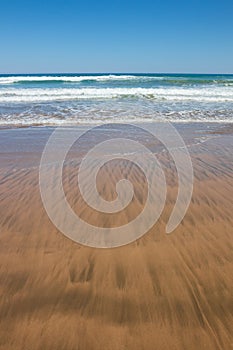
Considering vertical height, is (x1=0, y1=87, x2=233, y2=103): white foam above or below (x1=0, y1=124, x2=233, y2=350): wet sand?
below

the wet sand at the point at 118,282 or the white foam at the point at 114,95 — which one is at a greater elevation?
the wet sand at the point at 118,282

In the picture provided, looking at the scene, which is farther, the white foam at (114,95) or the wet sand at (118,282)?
the white foam at (114,95)

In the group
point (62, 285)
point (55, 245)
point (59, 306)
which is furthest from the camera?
point (55, 245)

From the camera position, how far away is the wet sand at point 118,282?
2.06 m

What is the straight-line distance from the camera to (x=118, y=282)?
2.56 m

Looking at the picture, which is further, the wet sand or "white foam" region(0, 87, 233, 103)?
"white foam" region(0, 87, 233, 103)

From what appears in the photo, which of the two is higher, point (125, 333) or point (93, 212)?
point (125, 333)

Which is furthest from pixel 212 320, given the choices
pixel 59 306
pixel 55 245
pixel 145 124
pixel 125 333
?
pixel 145 124

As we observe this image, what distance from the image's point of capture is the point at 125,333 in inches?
81.3

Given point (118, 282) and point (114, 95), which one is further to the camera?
point (114, 95)

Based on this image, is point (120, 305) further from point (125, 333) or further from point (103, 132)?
point (103, 132)

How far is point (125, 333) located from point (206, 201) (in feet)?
7.69

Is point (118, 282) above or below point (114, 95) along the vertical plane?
above

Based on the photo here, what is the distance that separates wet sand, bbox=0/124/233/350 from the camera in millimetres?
2057
